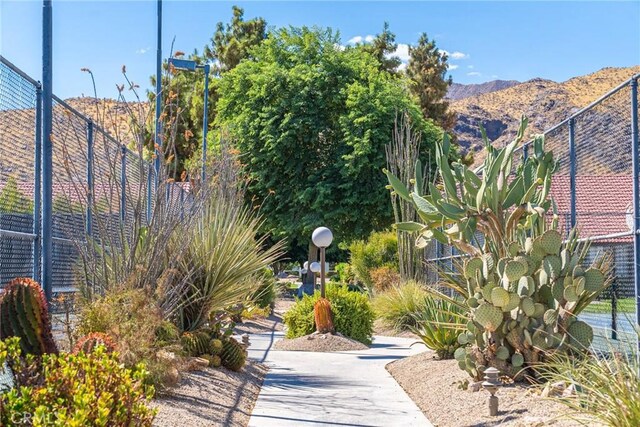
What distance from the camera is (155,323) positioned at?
8625mm

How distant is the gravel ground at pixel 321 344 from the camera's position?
16125 millimetres

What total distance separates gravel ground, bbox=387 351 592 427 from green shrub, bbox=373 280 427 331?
6.75 m

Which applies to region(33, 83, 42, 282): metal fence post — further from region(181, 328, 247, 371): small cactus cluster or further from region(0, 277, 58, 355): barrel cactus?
region(181, 328, 247, 371): small cactus cluster

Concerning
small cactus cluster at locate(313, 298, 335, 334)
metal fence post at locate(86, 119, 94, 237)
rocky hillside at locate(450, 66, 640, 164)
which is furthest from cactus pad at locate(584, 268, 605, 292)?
rocky hillside at locate(450, 66, 640, 164)

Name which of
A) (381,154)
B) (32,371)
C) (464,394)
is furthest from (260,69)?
(32,371)

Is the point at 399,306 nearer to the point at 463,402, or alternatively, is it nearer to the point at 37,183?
the point at 463,402

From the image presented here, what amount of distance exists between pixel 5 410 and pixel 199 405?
3.83 metres

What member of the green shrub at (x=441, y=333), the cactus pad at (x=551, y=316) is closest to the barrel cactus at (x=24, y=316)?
the cactus pad at (x=551, y=316)

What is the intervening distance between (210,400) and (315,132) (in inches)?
836

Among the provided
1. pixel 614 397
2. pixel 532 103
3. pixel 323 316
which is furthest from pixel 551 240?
pixel 532 103

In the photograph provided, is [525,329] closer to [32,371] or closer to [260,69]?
[32,371]

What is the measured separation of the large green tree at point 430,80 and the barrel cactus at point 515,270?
33566 millimetres

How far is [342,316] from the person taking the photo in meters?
17.1

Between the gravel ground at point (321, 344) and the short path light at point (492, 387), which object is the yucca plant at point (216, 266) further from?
the short path light at point (492, 387)
